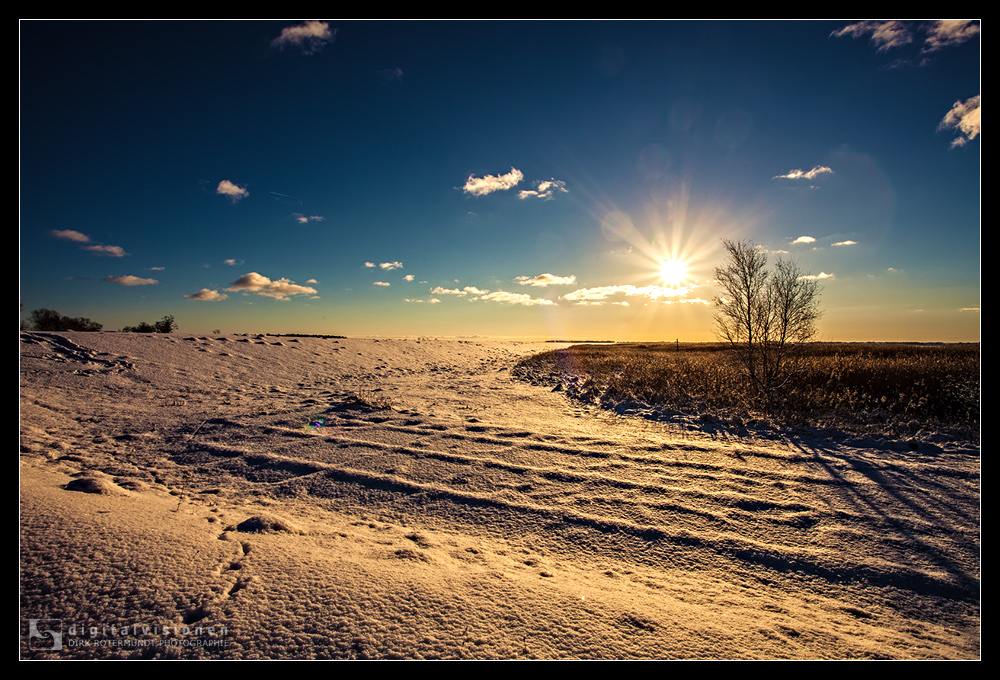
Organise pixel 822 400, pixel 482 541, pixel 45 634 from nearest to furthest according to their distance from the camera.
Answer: pixel 45 634 < pixel 482 541 < pixel 822 400

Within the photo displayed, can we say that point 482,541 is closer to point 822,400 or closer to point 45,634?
point 45,634

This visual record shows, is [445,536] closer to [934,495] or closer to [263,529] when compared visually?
[263,529]

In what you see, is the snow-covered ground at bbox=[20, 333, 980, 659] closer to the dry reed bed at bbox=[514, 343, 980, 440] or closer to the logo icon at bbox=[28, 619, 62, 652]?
the logo icon at bbox=[28, 619, 62, 652]

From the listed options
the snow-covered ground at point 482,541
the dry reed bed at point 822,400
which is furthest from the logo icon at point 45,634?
the dry reed bed at point 822,400

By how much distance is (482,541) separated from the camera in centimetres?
297

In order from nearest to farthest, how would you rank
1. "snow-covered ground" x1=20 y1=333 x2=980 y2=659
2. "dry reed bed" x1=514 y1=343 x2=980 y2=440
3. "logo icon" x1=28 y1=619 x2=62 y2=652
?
"logo icon" x1=28 y1=619 x2=62 y2=652 < "snow-covered ground" x1=20 y1=333 x2=980 y2=659 < "dry reed bed" x1=514 y1=343 x2=980 y2=440

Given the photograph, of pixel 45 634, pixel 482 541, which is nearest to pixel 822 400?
pixel 482 541

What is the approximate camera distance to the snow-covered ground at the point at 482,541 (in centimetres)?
169

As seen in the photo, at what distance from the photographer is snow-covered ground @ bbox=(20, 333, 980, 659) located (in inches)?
66.4

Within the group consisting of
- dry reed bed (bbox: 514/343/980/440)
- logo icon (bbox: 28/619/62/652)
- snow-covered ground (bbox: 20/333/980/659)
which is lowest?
snow-covered ground (bbox: 20/333/980/659)

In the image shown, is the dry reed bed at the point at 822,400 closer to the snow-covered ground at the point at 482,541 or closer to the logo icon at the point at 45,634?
the snow-covered ground at the point at 482,541

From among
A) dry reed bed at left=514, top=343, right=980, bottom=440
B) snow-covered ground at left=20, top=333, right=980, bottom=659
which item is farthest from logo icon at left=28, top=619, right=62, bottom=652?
dry reed bed at left=514, top=343, right=980, bottom=440
